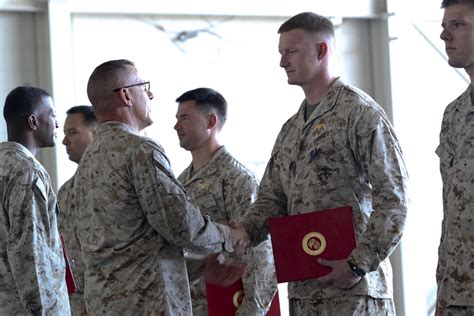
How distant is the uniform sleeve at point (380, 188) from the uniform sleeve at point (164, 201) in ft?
2.12

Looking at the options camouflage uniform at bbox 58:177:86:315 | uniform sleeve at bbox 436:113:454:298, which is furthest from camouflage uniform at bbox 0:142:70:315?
uniform sleeve at bbox 436:113:454:298

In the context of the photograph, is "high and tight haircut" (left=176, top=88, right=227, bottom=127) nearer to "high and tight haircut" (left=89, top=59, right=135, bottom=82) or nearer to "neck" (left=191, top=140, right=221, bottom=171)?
"neck" (left=191, top=140, right=221, bottom=171)

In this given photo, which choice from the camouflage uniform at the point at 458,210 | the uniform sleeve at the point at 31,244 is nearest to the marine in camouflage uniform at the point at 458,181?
the camouflage uniform at the point at 458,210

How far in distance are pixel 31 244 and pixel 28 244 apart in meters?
0.01

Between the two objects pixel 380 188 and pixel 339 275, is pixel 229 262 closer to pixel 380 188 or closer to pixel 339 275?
pixel 339 275

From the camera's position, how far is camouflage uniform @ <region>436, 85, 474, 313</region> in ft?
12.1

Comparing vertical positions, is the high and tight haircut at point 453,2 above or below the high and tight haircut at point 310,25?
A: below

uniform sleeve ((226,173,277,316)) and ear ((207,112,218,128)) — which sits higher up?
ear ((207,112,218,128))

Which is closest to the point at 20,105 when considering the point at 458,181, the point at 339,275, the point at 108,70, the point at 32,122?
the point at 32,122

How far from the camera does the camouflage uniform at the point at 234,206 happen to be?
18.0 ft

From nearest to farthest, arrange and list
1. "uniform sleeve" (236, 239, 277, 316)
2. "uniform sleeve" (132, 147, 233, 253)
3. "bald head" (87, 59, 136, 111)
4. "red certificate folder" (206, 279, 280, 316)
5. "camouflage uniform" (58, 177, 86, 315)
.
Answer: "uniform sleeve" (132, 147, 233, 253)
"bald head" (87, 59, 136, 111)
"red certificate folder" (206, 279, 280, 316)
"uniform sleeve" (236, 239, 277, 316)
"camouflage uniform" (58, 177, 86, 315)

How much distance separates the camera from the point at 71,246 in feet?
20.8

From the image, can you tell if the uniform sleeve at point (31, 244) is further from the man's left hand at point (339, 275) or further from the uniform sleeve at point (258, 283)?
the man's left hand at point (339, 275)

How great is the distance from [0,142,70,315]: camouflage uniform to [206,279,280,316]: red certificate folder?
0.70 meters
